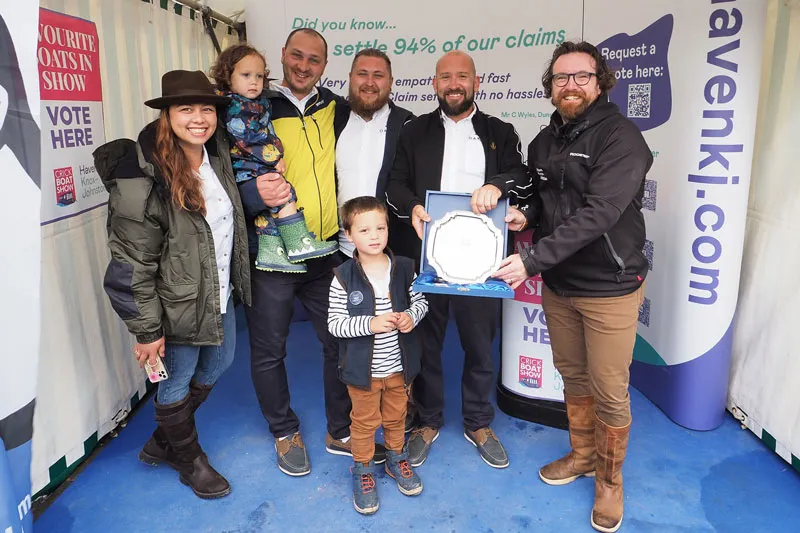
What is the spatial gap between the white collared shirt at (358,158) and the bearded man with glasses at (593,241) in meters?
0.79

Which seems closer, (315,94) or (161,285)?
(161,285)

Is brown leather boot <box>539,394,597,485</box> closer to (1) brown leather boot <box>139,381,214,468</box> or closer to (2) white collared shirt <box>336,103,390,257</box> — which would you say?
(2) white collared shirt <box>336,103,390,257</box>

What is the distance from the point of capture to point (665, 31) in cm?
334

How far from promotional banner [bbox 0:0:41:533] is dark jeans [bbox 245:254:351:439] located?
3.97 feet

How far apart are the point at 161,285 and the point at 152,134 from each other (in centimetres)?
61

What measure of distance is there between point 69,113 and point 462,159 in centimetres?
192

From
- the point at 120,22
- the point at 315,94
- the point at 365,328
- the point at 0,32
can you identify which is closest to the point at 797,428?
the point at 365,328

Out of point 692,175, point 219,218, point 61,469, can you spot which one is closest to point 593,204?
point 692,175

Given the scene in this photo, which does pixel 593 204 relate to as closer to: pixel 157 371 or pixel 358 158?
pixel 358 158

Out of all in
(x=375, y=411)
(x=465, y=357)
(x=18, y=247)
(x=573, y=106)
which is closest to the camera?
(x=18, y=247)

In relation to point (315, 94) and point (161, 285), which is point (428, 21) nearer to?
point (315, 94)

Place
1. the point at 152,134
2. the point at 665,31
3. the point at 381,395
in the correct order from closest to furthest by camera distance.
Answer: the point at 152,134 < the point at 381,395 < the point at 665,31

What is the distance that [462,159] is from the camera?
294cm

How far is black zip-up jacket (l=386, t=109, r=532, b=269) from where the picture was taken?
9.54 ft
